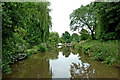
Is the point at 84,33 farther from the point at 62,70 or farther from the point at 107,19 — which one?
the point at 62,70

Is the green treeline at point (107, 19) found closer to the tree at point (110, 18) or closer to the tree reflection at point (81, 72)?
the tree at point (110, 18)

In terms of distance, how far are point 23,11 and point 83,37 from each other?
45.7ft

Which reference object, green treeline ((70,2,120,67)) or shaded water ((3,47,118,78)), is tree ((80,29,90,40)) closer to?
green treeline ((70,2,120,67))

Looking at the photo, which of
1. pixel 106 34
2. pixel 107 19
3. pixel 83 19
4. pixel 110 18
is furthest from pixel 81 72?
pixel 83 19

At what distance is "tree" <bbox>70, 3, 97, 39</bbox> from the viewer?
1267 cm

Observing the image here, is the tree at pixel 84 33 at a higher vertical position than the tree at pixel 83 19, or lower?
lower

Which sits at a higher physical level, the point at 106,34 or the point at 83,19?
the point at 83,19

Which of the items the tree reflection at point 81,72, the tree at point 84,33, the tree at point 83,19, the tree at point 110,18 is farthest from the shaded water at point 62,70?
the tree at point 84,33

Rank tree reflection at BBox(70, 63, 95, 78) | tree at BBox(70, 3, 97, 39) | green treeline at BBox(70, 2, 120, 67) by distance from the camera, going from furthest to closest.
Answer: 1. tree at BBox(70, 3, 97, 39)
2. green treeline at BBox(70, 2, 120, 67)
3. tree reflection at BBox(70, 63, 95, 78)

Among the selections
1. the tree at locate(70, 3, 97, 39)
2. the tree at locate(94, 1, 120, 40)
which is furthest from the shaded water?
the tree at locate(70, 3, 97, 39)

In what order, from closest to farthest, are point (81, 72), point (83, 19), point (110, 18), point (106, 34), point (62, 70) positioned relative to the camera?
point (81, 72), point (62, 70), point (110, 18), point (106, 34), point (83, 19)

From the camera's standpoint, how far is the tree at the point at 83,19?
41.6ft

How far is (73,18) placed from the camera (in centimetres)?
1416

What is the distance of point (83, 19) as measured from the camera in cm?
1341
